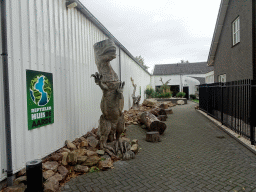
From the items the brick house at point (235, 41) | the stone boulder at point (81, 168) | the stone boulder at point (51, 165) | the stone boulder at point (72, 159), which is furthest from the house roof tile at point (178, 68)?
the stone boulder at point (51, 165)

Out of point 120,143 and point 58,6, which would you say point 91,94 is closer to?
point 120,143

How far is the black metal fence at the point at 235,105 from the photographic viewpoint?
5.57 m

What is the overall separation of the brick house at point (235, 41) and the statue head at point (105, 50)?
658 centimetres

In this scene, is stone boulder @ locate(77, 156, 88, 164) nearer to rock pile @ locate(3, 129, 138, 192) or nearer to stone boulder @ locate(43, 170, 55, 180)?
rock pile @ locate(3, 129, 138, 192)

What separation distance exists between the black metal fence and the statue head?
4336 mm

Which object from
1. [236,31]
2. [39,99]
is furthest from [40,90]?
[236,31]

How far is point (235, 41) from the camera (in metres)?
10.0

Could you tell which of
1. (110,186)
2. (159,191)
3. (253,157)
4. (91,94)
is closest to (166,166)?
(159,191)

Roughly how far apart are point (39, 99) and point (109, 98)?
172cm

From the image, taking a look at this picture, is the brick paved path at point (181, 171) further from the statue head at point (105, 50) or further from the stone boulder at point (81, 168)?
the statue head at point (105, 50)

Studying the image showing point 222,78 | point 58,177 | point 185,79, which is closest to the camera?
point 58,177

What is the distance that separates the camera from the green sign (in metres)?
3.88

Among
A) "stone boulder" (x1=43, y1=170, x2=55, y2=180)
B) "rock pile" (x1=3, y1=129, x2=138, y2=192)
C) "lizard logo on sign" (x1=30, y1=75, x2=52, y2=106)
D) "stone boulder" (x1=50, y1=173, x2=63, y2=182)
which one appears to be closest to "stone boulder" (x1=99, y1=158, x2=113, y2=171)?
"rock pile" (x1=3, y1=129, x2=138, y2=192)

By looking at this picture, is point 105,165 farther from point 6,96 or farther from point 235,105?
point 235,105
